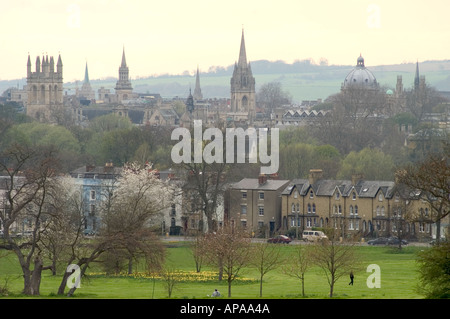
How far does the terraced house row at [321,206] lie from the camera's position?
3155 inches

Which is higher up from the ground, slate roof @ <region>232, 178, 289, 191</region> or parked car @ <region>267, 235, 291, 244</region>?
slate roof @ <region>232, 178, 289, 191</region>

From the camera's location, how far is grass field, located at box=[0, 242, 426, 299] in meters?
48.2

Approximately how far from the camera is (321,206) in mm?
84250

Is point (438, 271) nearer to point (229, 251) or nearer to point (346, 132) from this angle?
point (229, 251)

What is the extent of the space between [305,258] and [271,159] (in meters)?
55.6

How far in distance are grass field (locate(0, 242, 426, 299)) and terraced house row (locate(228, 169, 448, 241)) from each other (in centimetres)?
1493

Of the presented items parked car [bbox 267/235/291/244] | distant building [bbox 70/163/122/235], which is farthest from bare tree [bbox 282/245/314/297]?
distant building [bbox 70/163/122/235]

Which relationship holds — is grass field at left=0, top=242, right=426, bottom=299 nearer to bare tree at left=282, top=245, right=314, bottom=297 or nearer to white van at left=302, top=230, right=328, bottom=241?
bare tree at left=282, top=245, right=314, bottom=297

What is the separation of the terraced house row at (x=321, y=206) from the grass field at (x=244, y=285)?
49.0ft

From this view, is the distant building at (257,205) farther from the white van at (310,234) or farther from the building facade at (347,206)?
the white van at (310,234)

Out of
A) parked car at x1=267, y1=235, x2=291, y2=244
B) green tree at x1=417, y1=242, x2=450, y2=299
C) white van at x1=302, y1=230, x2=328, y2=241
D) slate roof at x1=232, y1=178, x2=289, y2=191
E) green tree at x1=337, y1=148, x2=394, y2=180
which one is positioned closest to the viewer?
green tree at x1=417, y1=242, x2=450, y2=299

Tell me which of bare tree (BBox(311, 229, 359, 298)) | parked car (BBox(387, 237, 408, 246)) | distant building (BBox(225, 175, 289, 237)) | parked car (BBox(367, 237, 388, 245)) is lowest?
parked car (BBox(367, 237, 388, 245))
